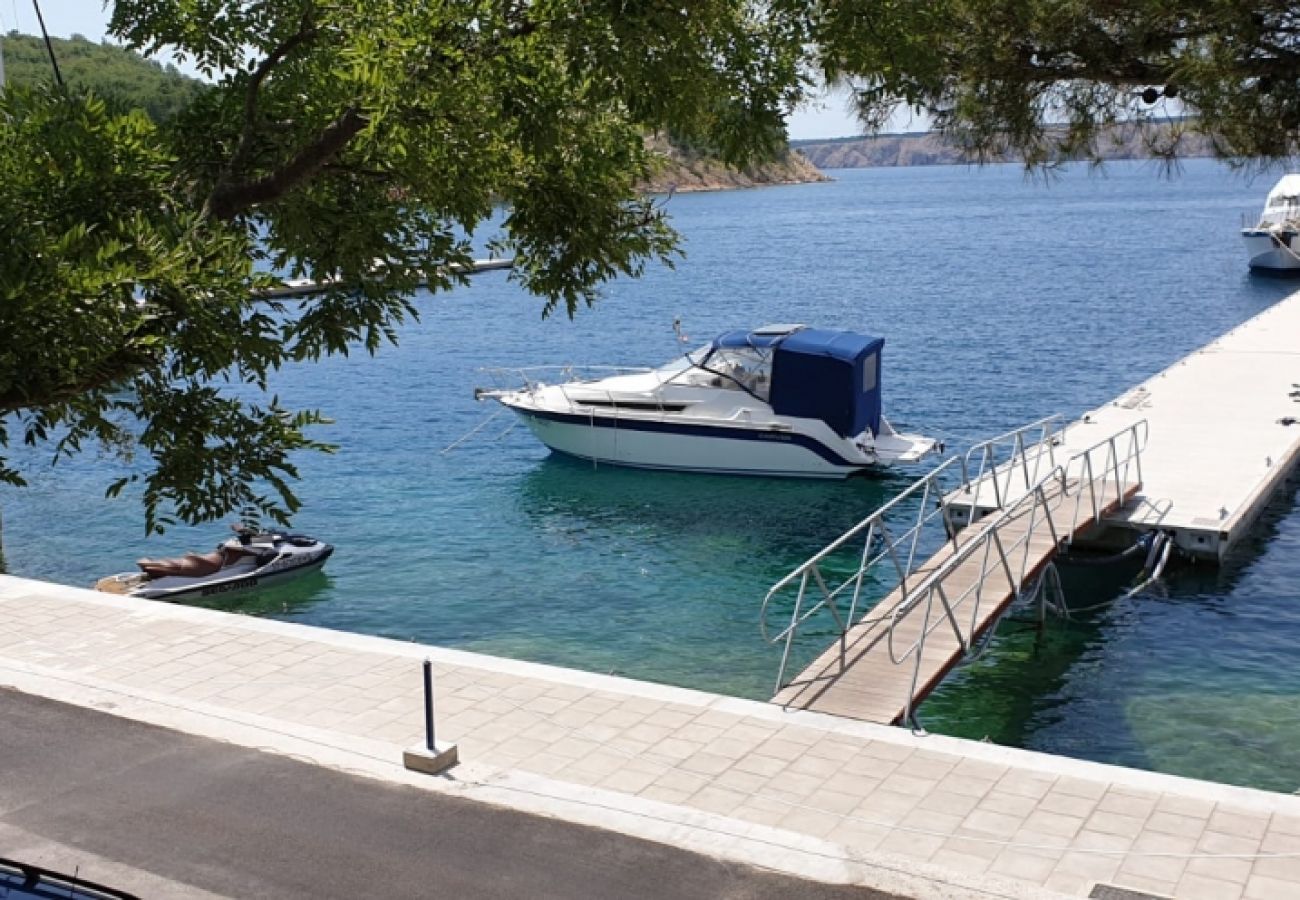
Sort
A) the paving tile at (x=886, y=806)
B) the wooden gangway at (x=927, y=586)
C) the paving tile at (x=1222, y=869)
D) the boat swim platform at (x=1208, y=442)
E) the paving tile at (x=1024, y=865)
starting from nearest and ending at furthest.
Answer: the paving tile at (x=1222, y=869), the paving tile at (x=1024, y=865), the paving tile at (x=886, y=806), the wooden gangway at (x=927, y=586), the boat swim platform at (x=1208, y=442)

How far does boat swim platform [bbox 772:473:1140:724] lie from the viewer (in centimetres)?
1245

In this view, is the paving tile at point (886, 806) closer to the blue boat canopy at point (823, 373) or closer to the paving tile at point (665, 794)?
the paving tile at point (665, 794)

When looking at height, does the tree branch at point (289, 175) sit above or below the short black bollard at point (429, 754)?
above

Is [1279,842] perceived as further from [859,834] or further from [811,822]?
[811,822]

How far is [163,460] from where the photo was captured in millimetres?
7301

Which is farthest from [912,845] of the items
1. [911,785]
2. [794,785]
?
[794,785]

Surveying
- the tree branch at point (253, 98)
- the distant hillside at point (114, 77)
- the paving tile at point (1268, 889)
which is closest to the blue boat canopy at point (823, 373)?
the distant hillside at point (114, 77)

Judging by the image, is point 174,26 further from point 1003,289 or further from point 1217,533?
point 1003,289

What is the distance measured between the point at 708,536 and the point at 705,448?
4218 millimetres

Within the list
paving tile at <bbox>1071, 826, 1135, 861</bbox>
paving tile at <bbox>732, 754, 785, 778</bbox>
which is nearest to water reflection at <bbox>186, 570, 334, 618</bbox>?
paving tile at <bbox>732, 754, 785, 778</bbox>

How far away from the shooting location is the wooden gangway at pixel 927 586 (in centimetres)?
1271

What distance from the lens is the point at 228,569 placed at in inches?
926

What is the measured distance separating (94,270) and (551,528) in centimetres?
2242

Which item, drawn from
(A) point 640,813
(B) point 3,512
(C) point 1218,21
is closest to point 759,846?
(A) point 640,813
